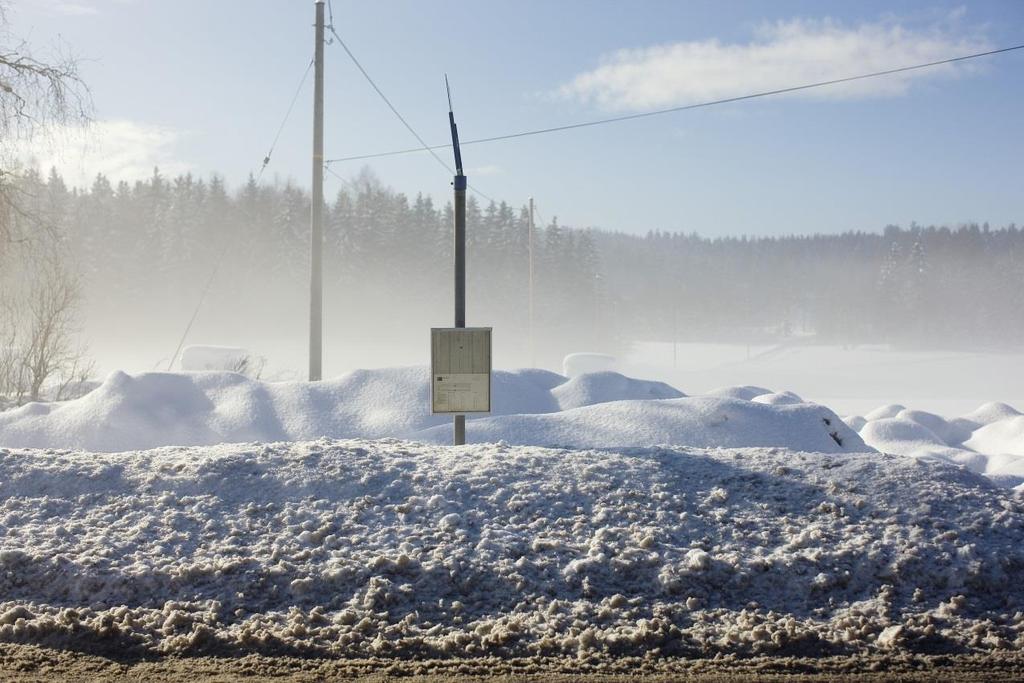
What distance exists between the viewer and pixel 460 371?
7.20 m

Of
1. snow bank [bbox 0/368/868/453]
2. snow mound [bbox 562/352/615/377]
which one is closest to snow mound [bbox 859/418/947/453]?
snow bank [bbox 0/368/868/453]

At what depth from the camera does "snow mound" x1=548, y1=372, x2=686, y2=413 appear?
12.1 metres

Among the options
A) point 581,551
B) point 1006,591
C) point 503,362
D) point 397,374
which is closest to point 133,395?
point 397,374

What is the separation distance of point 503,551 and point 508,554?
1.4 inches

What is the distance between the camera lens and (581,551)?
4.97 metres

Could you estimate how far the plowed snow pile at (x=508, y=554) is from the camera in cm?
425

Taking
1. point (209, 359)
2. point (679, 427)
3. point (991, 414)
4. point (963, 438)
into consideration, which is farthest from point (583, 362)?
point (679, 427)

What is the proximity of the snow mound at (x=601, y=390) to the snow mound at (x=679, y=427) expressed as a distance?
1.99 metres

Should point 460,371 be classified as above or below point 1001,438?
above

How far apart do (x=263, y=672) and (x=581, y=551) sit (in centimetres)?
191

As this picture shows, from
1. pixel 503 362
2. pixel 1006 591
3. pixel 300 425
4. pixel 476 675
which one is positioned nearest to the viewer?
pixel 476 675

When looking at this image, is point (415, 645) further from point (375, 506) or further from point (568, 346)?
point (568, 346)

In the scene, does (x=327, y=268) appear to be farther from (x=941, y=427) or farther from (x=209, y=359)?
(x=941, y=427)

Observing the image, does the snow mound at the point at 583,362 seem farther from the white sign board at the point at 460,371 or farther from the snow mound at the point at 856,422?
the white sign board at the point at 460,371
